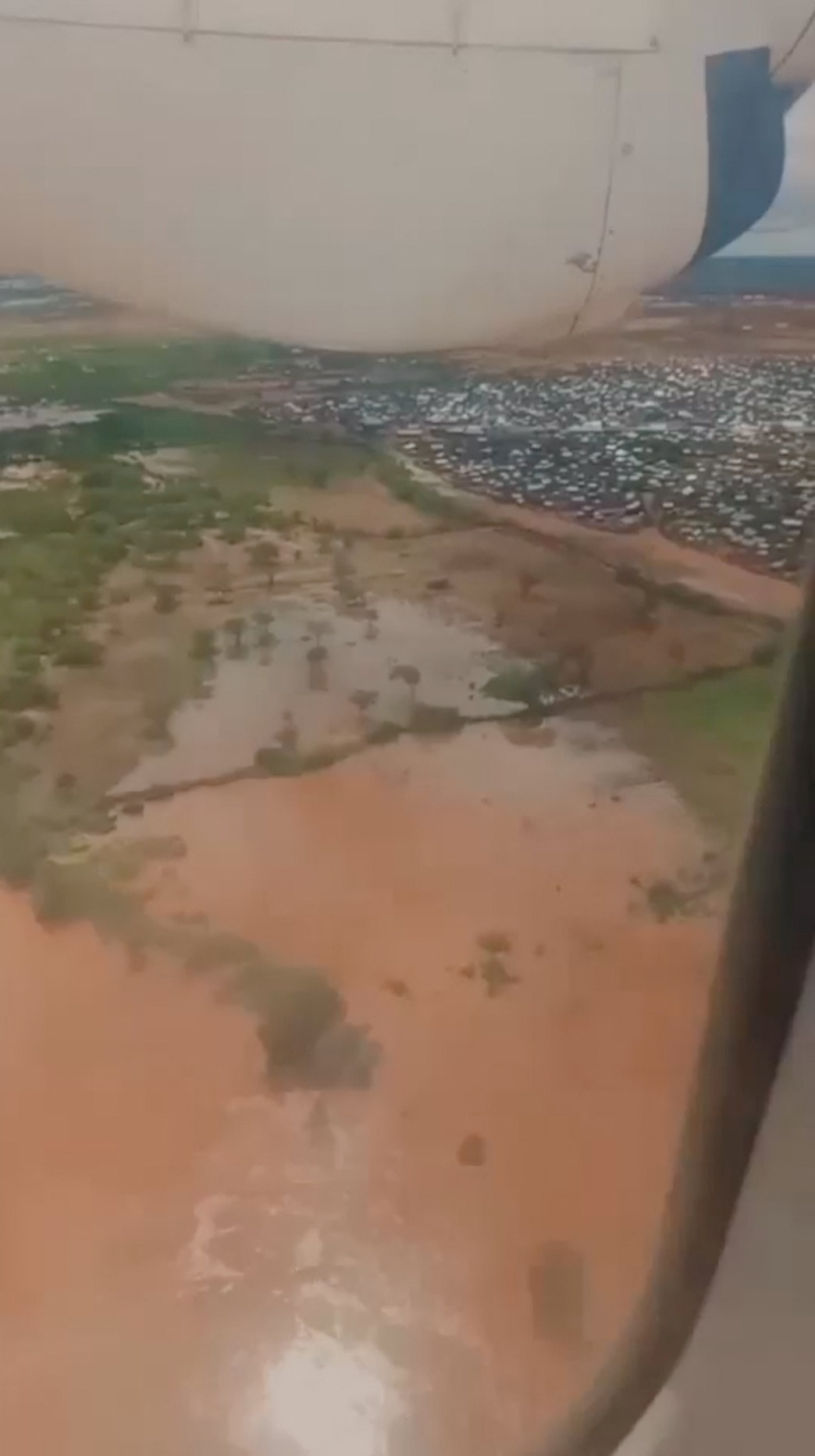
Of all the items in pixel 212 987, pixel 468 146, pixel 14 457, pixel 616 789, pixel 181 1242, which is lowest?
pixel 181 1242

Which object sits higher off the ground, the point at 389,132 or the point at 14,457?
the point at 389,132

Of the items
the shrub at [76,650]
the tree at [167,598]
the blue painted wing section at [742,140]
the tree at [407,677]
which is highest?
the blue painted wing section at [742,140]

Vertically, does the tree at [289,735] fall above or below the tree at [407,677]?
below

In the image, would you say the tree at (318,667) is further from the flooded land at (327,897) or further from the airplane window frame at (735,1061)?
the airplane window frame at (735,1061)

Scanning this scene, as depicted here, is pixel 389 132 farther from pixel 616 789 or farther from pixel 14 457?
pixel 616 789

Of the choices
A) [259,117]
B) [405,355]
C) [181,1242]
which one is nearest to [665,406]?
[405,355]

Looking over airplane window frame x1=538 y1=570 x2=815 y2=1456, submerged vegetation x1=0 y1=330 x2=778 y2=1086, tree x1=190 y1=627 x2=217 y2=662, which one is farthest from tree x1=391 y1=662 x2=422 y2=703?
airplane window frame x1=538 y1=570 x2=815 y2=1456

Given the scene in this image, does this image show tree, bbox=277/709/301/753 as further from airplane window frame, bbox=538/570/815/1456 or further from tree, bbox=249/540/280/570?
airplane window frame, bbox=538/570/815/1456

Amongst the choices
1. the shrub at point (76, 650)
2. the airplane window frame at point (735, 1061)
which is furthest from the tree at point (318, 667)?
the airplane window frame at point (735, 1061)
